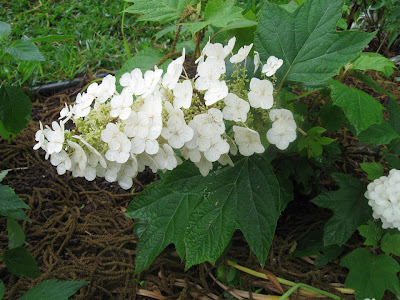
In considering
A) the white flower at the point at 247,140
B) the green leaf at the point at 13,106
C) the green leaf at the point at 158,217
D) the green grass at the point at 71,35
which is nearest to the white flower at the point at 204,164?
the white flower at the point at 247,140

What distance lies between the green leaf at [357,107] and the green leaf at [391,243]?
0.46m

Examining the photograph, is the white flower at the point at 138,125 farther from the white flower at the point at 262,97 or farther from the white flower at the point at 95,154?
the white flower at the point at 262,97

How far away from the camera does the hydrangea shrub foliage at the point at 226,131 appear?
1.01 m

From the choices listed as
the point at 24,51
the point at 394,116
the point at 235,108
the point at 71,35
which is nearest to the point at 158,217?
the point at 235,108

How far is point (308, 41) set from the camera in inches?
50.8

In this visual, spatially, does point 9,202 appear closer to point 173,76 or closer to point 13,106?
point 13,106

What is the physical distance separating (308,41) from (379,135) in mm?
467

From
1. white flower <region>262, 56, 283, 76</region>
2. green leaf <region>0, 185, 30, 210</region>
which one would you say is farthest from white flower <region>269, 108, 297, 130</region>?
green leaf <region>0, 185, 30, 210</region>

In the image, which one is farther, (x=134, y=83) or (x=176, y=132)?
(x=134, y=83)

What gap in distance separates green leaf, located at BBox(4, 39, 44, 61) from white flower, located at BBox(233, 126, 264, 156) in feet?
3.07

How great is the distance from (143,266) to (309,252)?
727 millimetres

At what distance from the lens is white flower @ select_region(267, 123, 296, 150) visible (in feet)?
3.46

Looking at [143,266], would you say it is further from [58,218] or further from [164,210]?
[58,218]

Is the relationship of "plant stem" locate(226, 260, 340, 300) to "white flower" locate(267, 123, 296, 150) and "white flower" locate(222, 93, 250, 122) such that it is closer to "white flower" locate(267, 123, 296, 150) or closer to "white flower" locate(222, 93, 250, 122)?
"white flower" locate(267, 123, 296, 150)
